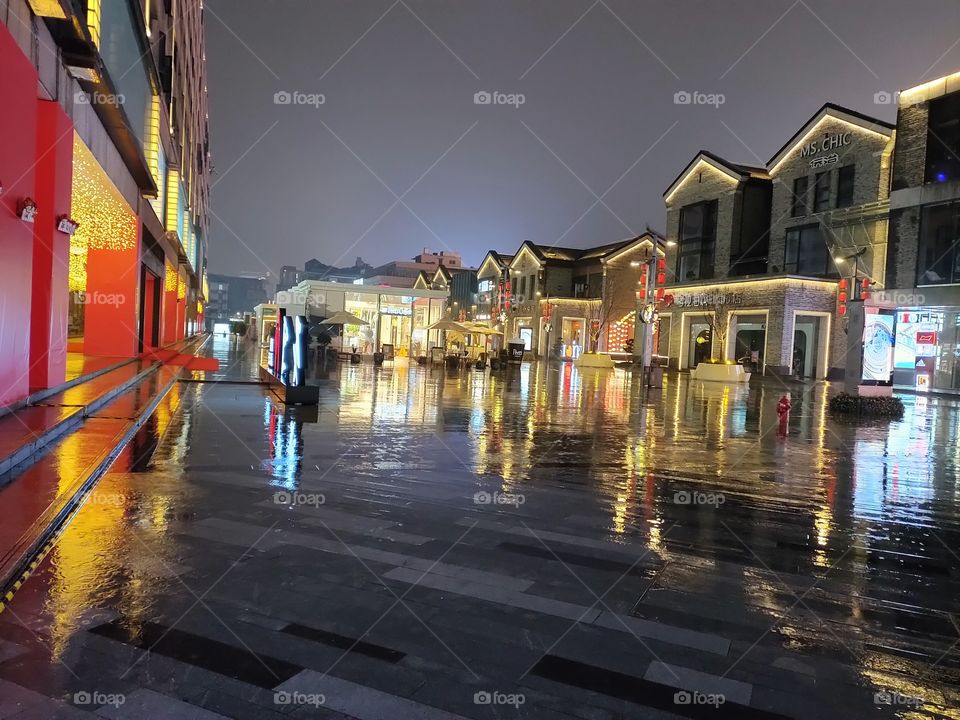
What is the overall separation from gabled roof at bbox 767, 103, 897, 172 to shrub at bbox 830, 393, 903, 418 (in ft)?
68.5

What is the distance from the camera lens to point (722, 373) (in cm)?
3294

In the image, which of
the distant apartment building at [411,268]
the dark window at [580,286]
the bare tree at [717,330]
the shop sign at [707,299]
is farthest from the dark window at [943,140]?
the distant apartment building at [411,268]

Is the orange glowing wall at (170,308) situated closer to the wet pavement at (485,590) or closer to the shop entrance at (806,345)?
the wet pavement at (485,590)

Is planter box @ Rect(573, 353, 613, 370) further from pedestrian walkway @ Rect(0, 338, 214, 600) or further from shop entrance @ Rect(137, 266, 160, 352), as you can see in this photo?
pedestrian walkway @ Rect(0, 338, 214, 600)

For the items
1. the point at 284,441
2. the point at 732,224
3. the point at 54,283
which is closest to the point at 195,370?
the point at 54,283

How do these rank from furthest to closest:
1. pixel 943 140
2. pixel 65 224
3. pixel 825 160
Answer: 1. pixel 825 160
2. pixel 943 140
3. pixel 65 224

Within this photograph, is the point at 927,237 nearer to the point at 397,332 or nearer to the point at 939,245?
the point at 939,245

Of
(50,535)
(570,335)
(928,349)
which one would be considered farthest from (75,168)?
(570,335)

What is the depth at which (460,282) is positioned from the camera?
231 ft

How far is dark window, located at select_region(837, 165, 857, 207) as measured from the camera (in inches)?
1384

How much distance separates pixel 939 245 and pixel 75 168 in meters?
33.8

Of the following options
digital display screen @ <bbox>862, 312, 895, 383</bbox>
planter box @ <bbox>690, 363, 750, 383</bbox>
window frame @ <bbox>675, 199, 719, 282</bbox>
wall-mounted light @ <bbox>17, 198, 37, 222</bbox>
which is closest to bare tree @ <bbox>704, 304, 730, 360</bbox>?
window frame @ <bbox>675, 199, 719, 282</bbox>

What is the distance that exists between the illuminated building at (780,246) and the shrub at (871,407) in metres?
11.2

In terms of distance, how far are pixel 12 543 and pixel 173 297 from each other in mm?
37894
